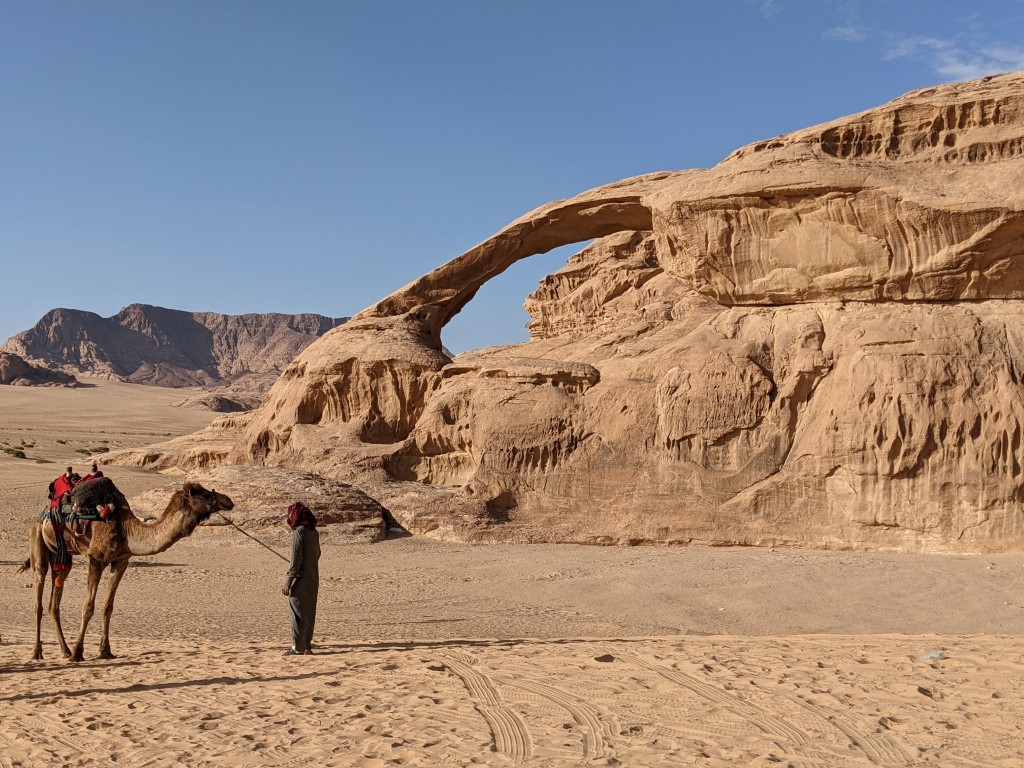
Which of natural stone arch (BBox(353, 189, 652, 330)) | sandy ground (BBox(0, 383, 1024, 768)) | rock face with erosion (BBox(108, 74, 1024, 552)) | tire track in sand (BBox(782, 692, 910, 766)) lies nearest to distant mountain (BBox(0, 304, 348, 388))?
natural stone arch (BBox(353, 189, 652, 330))

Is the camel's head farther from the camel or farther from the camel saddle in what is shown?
the camel saddle

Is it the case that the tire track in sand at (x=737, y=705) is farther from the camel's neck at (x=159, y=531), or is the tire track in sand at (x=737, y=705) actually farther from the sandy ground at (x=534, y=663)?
the camel's neck at (x=159, y=531)

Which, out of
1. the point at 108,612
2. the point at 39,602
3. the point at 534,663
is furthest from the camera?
the point at 39,602

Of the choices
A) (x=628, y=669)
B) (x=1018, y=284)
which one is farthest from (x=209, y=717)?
(x=1018, y=284)

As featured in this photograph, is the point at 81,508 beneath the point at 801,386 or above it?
beneath

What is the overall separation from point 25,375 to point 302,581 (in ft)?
318

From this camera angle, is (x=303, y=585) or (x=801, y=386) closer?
(x=303, y=585)

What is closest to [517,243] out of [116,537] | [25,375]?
[116,537]

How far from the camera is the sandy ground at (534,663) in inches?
229

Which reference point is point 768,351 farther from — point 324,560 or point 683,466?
point 324,560

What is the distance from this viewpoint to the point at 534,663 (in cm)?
797

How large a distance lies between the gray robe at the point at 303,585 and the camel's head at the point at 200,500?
867 millimetres

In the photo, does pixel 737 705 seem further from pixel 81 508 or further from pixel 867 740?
pixel 81 508

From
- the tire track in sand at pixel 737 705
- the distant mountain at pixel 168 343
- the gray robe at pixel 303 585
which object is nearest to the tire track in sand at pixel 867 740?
the tire track in sand at pixel 737 705
